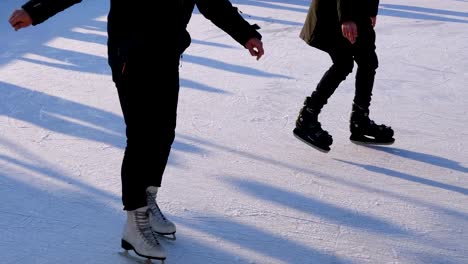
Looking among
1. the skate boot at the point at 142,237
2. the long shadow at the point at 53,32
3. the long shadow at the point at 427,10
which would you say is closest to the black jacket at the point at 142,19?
the skate boot at the point at 142,237

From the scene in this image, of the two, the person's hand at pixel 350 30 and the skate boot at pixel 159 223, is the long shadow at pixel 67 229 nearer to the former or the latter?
the skate boot at pixel 159 223

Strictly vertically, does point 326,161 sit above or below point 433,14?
below

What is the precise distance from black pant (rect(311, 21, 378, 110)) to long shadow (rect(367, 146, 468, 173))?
0.91ft

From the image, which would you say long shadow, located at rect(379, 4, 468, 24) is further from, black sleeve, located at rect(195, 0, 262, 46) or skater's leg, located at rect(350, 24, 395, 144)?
black sleeve, located at rect(195, 0, 262, 46)

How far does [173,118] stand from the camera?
2615 mm

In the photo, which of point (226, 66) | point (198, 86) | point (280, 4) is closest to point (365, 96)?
point (198, 86)

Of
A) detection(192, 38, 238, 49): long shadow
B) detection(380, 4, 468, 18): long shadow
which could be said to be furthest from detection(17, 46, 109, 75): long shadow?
detection(380, 4, 468, 18): long shadow

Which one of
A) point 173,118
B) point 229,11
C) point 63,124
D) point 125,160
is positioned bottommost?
point 63,124

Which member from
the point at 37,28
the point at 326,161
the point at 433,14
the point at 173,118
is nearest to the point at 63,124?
the point at 326,161

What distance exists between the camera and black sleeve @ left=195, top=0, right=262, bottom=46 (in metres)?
2.65

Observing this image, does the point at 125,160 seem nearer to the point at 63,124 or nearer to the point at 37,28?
the point at 63,124

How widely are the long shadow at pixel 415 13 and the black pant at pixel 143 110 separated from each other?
551cm

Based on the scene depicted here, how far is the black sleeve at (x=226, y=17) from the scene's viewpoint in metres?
2.65

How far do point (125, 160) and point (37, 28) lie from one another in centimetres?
449
